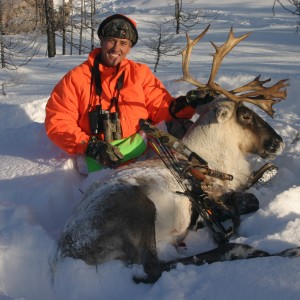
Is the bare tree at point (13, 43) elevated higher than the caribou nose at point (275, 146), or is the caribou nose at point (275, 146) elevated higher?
the caribou nose at point (275, 146)

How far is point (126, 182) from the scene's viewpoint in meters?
3.30

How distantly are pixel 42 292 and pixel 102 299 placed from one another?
506 millimetres

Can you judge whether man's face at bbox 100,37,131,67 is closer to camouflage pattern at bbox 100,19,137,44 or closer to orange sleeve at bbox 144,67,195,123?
camouflage pattern at bbox 100,19,137,44

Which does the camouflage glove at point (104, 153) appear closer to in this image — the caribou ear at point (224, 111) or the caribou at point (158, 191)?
the caribou at point (158, 191)

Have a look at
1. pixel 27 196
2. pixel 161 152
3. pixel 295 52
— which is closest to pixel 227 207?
pixel 161 152

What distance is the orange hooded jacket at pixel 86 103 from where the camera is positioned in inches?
171

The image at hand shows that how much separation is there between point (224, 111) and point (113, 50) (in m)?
1.36

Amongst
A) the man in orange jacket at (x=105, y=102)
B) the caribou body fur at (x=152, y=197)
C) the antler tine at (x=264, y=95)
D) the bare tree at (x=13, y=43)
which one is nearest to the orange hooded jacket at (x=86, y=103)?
the man in orange jacket at (x=105, y=102)

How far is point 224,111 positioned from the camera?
3.88 meters

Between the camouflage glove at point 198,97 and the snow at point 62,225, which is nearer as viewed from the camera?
the snow at point 62,225

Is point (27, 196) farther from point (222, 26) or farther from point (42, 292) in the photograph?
point (222, 26)

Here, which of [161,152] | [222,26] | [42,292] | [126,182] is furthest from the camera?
[222,26]

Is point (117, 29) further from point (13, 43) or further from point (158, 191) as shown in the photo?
point (13, 43)

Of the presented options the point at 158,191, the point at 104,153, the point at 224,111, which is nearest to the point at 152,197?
the point at 158,191
